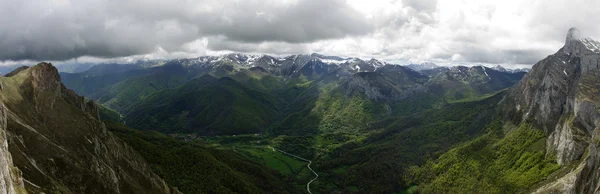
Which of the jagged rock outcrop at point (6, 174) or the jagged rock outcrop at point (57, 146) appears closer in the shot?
the jagged rock outcrop at point (6, 174)

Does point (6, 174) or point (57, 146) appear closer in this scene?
point (6, 174)

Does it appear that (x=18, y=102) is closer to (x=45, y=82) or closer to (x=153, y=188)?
(x=45, y=82)

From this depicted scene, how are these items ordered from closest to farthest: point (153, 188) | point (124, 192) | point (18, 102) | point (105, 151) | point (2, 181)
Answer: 1. point (2, 181)
2. point (18, 102)
3. point (124, 192)
4. point (105, 151)
5. point (153, 188)

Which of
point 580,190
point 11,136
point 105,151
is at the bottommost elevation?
point 580,190

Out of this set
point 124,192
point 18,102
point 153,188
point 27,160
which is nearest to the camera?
point 27,160

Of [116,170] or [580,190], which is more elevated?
[116,170]

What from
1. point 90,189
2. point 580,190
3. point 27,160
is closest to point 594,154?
point 580,190

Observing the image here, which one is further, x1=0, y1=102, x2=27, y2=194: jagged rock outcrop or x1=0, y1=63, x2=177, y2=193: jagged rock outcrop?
x1=0, y1=63, x2=177, y2=193: jagged rock outcrop

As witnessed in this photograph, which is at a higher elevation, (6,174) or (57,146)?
(6,174)
